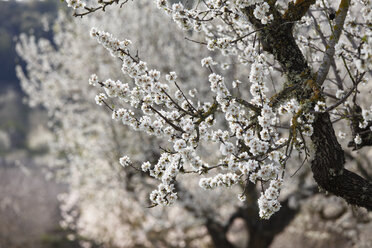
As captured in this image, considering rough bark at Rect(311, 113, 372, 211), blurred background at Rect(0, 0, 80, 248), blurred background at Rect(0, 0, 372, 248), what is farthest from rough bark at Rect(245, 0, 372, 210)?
blurred background at Rect(0, 0, 80, 248)

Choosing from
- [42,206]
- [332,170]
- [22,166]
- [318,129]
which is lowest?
Result: [332,170]

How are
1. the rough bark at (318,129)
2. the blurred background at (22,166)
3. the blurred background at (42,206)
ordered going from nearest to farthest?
the rough bark at (318,129) → the blurred background at (42,206) → the blurred background at (22,166)

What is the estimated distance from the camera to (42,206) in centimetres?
2255

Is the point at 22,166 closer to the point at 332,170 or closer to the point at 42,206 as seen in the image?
the point at 42,206

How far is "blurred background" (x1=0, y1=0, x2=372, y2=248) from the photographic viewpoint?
30.6 feet

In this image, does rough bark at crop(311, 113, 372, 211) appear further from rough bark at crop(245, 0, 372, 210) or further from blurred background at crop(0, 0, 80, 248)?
blurred background at crop(0, 0, 80, 248)

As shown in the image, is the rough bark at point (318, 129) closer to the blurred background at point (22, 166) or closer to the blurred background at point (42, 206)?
the blurred background at point (42, 206)

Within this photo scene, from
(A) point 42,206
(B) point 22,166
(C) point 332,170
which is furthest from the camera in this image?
(A) point 42,206

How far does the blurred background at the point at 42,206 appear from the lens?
30.6 feet

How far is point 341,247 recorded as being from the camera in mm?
11188

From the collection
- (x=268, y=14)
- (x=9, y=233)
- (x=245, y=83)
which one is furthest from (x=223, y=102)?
(x=9, y=233)

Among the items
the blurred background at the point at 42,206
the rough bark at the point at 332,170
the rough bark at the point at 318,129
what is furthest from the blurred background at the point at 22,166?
the rough bark at the point at 332,170

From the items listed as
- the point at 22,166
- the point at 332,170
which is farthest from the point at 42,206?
the point at 332,170

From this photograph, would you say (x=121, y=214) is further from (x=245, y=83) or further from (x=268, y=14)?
(x=268, y=14)
